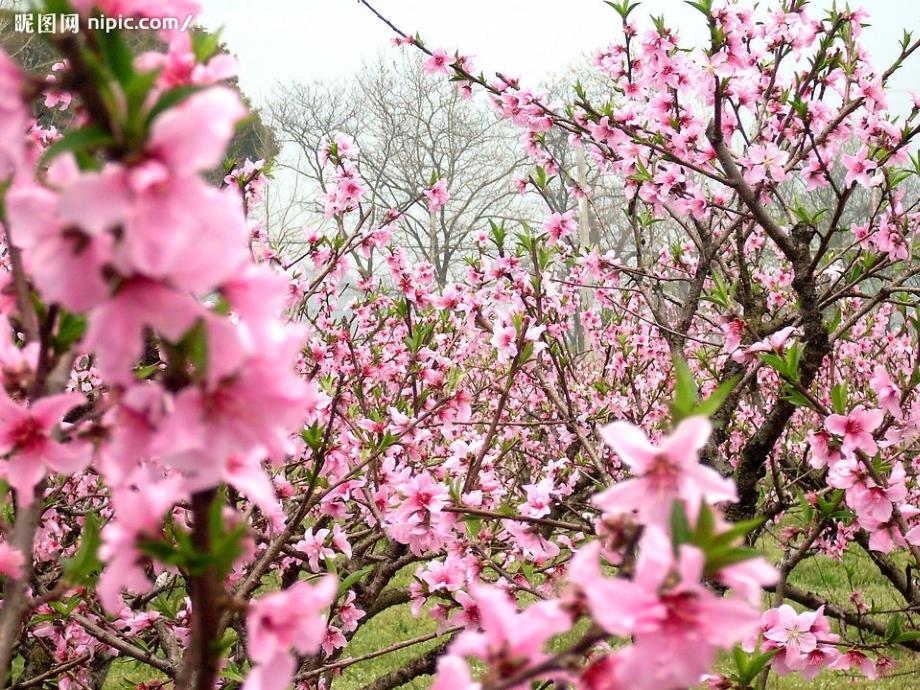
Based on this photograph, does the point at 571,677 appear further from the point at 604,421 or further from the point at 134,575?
the point at 604,421

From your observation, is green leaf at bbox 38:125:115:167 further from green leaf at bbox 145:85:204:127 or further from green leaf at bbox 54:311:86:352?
green leaf at bbox 54:311:86:352

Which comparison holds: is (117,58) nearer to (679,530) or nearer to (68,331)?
(68,331)

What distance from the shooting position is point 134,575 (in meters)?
0.75

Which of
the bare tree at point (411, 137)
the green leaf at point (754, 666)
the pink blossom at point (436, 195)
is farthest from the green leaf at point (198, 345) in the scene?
the bare tree at point (411, 137)

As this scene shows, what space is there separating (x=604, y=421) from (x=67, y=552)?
3582mm

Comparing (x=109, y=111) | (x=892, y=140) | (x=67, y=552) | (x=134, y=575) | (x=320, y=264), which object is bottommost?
(x=134, y=575)

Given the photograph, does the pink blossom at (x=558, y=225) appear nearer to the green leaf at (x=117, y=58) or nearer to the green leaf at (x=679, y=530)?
the green leaf at (x=679, y=530)

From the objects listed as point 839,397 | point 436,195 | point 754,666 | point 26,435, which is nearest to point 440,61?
point 436,195

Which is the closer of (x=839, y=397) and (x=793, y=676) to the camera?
(x=839, y=397)

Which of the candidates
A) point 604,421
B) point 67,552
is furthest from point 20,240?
point 604,421

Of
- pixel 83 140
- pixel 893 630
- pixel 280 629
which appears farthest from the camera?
pixel 893 630

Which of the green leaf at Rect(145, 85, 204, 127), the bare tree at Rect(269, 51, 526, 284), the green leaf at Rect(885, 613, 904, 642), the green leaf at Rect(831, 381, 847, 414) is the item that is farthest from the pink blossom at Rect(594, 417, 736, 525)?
the bare tree at Rect(269, 51, 526, 284)

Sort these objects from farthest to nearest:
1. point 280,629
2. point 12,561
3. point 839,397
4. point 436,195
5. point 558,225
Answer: point 436,195, point 558,225, point 839,397, point 12,561, point 280,629

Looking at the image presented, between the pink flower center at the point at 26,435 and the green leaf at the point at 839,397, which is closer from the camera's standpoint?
the pink flower center at the point at 26,435
